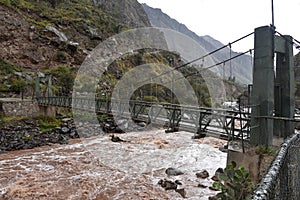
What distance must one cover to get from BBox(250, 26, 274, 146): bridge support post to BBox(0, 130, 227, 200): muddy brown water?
2244 millimetres

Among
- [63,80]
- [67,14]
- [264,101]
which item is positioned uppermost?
[67,14]

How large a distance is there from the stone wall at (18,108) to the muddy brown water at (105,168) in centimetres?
450

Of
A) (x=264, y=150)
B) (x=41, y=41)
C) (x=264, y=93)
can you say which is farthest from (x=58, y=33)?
(x=264, y=150)

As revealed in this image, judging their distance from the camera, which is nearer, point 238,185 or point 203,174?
point 238,185

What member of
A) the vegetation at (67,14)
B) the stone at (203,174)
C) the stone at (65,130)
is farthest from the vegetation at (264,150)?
the vegetation at (67,14)

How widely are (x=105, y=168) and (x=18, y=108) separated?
858 centimetres

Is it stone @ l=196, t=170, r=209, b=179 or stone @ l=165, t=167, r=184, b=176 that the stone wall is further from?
stone @ l=196, t=170, r=209, b=179

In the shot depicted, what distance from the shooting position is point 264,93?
163 inches

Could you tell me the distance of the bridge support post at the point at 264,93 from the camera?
4117 mm

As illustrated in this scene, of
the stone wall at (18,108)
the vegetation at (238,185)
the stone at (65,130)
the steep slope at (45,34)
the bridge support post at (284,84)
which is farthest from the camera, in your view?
the steep slope at (45,34)

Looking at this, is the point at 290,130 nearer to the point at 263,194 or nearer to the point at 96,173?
the point at 263,194

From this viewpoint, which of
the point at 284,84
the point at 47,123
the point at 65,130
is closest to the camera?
the point at 284,84

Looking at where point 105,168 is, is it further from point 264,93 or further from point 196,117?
point 264,93

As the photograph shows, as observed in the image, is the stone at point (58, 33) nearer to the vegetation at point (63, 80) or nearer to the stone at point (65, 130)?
the vegetation at point (63, 80)
